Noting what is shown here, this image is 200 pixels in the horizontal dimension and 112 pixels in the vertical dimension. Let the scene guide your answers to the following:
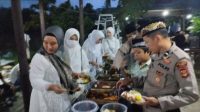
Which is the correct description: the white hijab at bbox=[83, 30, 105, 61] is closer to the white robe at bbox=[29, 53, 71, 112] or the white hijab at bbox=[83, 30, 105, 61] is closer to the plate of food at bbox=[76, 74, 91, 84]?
the plate of food at bbox=[76, 74, 91, 84]

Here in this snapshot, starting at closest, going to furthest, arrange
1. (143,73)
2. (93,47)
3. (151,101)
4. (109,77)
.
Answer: (151,101), (143,73), (109,77), (93,47)

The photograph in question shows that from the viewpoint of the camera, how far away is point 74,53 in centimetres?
386

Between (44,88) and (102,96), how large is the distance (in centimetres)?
67

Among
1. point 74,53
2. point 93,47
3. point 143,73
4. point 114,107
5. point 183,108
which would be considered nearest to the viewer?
point 114,107

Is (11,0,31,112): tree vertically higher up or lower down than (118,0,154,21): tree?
lower down

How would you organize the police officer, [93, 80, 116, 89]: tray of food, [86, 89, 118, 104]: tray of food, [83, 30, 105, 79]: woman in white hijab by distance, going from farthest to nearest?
[83, 30, 105, 79]: woman in white hijab, [93, 80, 116, 89]: tray of food, [86, 89, 118, 104]: tray of food, the police officer

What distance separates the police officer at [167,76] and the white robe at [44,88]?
0.78 metres

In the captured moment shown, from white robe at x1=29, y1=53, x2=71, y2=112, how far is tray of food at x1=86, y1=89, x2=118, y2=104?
27 cm

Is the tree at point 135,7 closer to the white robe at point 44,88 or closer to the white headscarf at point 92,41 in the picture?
the white headscarf at point 92,41

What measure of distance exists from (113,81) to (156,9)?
6748 millimetres

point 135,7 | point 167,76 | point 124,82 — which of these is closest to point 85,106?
point 124,82

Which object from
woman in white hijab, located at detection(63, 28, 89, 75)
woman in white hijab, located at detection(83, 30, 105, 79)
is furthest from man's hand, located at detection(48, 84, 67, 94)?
woman in white hijab, located at detection(83, 30, 105, 79)

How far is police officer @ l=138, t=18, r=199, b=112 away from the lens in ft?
5.35

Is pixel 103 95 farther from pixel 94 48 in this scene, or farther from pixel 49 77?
pixel 94 48
